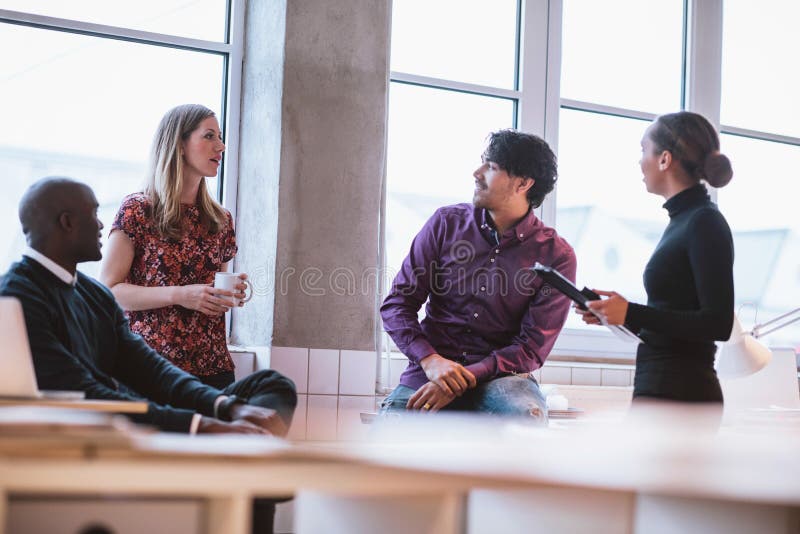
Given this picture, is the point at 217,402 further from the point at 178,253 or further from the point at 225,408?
the point at 178,253

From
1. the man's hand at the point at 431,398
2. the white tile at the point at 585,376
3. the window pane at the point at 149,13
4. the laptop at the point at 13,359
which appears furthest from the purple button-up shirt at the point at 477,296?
the laptop at the point at 13,359

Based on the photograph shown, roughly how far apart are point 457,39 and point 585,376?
1.52m

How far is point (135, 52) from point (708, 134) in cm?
214

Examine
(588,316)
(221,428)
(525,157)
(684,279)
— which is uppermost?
(525,157)

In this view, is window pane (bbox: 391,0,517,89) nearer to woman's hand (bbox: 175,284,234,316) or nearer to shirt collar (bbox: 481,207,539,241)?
shirt collar (bbox: 481,207,539,241)

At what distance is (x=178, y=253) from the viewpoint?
2.97 metres

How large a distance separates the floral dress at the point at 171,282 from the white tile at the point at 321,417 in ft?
1.43

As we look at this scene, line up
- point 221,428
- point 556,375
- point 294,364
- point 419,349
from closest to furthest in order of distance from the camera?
point 221,428 → point 419,349 → point 294,364 → point 556,375

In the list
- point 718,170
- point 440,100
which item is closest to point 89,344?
point 718,170

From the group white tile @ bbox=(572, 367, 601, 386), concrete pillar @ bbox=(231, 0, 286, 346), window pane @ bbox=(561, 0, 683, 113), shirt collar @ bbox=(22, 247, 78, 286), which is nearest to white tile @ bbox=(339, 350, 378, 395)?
concrete pillar @ bbox=(231, 0, 286, 346)

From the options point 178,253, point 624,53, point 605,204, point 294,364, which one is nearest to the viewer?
point 178,253

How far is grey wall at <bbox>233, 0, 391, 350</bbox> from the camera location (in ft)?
11.0

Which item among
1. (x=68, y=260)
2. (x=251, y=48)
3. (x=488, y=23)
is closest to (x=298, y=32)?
(x=251, y=48)

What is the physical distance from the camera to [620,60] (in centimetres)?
442
